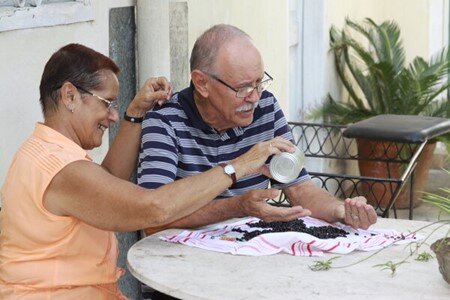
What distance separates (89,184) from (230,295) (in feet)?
1.71

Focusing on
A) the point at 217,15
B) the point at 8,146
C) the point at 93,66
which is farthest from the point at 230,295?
the point at 217,15

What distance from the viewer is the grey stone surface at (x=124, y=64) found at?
16.4ft

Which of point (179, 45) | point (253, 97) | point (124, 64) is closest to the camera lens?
point (253, 97)

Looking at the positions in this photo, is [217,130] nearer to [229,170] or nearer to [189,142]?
[189,142]

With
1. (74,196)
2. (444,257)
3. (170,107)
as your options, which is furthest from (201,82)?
(444,257)

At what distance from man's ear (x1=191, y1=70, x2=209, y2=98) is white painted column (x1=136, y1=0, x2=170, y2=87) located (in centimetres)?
122

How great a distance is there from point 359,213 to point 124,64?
5.85ft

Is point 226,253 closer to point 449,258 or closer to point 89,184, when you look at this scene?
point 89,184

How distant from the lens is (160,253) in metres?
3.45

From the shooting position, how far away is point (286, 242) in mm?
3471

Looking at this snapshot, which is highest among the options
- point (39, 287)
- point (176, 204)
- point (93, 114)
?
point (93, 114)

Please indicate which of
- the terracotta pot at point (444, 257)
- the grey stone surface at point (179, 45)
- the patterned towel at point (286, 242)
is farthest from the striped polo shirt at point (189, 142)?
the grey stone surface at point (179, 45)

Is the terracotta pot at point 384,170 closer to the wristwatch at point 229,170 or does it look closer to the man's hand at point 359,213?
the man's hand at point 359,213

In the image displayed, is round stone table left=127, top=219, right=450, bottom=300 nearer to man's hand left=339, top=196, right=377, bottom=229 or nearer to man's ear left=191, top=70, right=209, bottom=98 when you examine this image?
man's hand left=339, top=196, right=377, bottom=229
